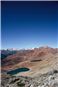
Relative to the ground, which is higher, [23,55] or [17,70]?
[23,55]

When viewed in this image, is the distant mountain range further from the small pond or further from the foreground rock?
the foreground rock

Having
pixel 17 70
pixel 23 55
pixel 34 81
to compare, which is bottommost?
pixel 34 81

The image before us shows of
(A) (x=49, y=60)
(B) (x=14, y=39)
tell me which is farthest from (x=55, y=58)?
(B) (x=14, y=39)

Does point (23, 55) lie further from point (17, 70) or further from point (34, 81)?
point (34, 81)

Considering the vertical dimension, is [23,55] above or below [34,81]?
above

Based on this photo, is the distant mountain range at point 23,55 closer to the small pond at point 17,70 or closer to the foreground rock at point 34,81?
the small pond at point 17,70

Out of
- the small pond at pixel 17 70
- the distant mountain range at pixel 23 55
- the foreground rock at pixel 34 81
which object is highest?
the distant mountain range at pixel 23 55

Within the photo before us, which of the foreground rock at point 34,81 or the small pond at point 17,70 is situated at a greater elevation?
the small pond at point 17,70

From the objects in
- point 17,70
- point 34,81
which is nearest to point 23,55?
point 17,70

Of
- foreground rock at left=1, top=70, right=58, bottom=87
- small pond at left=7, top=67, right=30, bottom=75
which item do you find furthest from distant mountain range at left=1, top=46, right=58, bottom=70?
foreground rock at left=1, top=70, right=58, bottom=87

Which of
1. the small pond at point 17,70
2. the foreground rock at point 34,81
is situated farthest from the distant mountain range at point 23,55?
the foreground rock at point 34,81

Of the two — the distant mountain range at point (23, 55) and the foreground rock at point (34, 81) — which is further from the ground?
the distant mountain range at point (23, 55)
